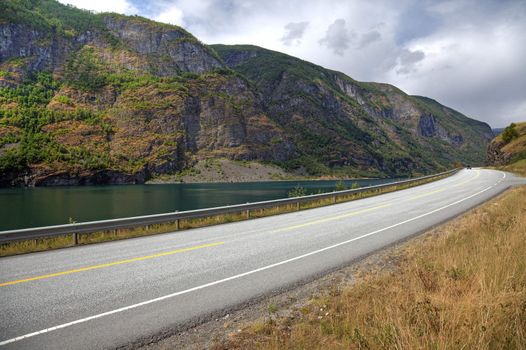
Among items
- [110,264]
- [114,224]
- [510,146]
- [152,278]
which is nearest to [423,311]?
[152,278]

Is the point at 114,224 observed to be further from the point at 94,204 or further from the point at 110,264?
the point at 94,204

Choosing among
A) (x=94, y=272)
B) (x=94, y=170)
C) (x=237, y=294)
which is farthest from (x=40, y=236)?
(x=94, y=170)

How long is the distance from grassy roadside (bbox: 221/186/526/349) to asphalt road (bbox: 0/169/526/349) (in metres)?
1.28

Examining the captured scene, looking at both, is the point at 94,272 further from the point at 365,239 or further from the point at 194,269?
the point at 365,239

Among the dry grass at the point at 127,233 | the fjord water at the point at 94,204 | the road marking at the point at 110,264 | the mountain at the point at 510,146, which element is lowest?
the fjord water at the point at 94,204

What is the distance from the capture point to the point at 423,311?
→ 3.90 m

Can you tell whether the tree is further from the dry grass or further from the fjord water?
the dry grass

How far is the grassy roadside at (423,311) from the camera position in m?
3.24

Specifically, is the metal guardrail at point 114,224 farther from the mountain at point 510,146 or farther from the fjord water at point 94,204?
the mountain at point 510,146

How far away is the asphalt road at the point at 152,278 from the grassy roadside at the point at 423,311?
→ 128cm

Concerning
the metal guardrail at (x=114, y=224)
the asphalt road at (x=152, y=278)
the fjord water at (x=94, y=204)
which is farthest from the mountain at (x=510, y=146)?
the asphalt road at (x=152, y=278)

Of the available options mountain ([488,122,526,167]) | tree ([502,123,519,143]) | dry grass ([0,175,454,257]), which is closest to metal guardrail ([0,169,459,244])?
dry grass ([0,175,454,257])

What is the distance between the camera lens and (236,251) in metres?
9.27

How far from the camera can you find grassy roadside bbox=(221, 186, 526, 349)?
3.24 meters
